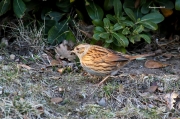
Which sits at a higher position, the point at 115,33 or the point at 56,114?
the point at 115,33

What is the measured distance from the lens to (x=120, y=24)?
23.5ft

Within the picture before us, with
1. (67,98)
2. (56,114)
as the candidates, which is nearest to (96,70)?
(67,98)

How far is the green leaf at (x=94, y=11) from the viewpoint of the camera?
7508mm

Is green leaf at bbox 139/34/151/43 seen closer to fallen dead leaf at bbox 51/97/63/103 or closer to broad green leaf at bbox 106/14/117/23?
broad green leaf at bbox 106/14/117/23

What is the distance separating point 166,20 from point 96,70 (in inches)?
114

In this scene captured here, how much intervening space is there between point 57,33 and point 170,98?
245 centimetres

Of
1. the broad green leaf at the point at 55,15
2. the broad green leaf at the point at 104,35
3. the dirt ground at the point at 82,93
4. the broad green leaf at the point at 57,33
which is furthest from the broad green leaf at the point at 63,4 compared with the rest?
the dirt ground at the point at 82,93

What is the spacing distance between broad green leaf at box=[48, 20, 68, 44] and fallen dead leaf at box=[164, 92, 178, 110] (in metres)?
2.29

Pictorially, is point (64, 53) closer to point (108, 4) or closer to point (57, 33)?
point (57, 33)

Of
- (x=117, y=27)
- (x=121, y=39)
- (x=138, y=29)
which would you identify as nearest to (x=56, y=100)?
(x=121, y=39)

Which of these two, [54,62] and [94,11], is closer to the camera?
[54,62]

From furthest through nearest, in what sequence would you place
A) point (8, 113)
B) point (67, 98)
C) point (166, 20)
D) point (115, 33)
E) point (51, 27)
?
point (166, 20)
point (51, 27)
point (115, 33)
point (67, 98)
point (8, 113)

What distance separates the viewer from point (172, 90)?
6.32 m

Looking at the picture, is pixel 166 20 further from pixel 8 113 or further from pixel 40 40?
pixel 8 113
